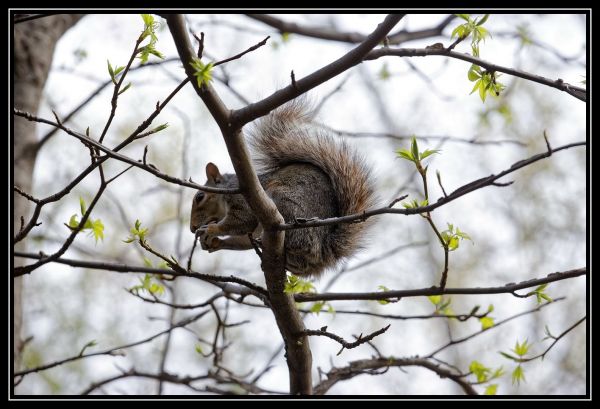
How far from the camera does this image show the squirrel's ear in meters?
1.81

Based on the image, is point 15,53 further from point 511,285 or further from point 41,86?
point 511,285

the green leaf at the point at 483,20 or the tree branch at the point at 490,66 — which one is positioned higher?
the green leaf at the point at 483,20

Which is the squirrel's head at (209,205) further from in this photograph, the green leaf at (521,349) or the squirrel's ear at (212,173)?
the green leaf at (521,349)

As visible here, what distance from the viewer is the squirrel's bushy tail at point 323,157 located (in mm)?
1694

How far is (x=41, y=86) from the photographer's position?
6.14 feet

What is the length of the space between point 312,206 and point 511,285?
598 mm

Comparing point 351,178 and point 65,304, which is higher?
point 65,304

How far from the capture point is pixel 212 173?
1824 mm

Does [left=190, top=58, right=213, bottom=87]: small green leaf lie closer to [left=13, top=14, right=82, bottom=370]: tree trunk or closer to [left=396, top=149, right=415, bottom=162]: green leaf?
[left=396, top=149, right=415, bottom=162]: green leaf

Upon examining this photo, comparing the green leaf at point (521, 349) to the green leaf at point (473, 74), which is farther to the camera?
the green leaf at point (521, 349)

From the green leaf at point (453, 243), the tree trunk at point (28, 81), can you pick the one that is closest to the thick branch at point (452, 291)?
the green leaf at point (453, 243)

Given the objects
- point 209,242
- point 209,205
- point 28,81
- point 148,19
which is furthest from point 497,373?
point 28,81

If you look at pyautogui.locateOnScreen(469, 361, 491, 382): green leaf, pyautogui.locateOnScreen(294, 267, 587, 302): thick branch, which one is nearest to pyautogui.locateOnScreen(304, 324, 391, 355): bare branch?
pyautogui.locateOnScreen(294, 267, 587, 302): thick branch
